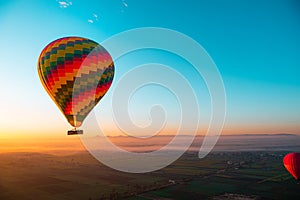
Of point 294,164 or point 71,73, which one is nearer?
point 71,73

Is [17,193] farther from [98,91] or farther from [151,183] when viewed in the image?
[98,91]

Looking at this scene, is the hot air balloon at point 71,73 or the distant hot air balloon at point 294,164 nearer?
the distant hot air balloon at point 294,164

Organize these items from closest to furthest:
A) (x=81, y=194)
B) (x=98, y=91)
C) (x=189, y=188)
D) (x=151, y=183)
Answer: (x=98, y=91)
(x=81, y=194)
(x=189, y=188)
(x=151, y=183)

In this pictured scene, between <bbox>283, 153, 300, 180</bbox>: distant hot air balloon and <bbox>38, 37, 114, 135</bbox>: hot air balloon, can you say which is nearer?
<bbox>283, 153, 300, 180</bbox>: distant hot air balloon

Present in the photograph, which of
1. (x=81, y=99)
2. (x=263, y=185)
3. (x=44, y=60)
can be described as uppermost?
(x=44, y=60)

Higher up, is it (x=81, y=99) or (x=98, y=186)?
(x=81, y=99)

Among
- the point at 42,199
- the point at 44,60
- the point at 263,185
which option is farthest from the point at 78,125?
the point at 263,185

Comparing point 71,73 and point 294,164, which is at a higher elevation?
point 71,73

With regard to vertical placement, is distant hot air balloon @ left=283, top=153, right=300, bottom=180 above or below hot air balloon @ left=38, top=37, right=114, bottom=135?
below
